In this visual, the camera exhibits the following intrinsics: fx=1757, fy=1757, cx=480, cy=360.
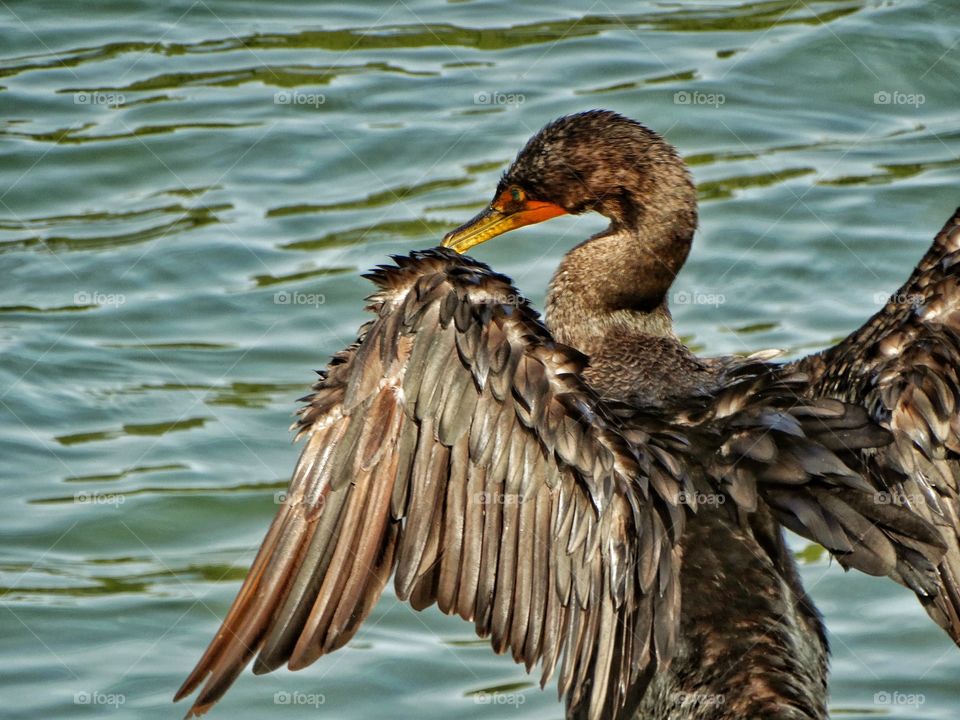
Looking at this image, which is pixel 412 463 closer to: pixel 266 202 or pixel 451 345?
pixel 451 345

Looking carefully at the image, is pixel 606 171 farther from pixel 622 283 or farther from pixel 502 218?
pixel 502 218

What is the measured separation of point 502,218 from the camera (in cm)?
625

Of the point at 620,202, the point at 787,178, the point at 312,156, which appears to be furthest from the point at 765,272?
the point at 620,202

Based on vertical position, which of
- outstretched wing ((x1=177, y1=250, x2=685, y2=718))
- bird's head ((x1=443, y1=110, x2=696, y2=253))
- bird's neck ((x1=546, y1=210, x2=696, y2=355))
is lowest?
outstretched wing ((x1=177, y1=250, x2=685, y2=718))

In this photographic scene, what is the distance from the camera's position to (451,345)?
4496mm

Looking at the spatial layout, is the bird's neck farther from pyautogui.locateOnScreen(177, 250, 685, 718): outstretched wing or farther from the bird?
pyautogui.locateOnScreen(177, 250, 685, 718): outstretched wing

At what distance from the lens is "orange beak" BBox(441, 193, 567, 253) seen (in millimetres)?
6145

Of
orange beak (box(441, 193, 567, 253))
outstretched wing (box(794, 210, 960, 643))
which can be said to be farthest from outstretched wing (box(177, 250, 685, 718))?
orange beak (box(441, 193, 567, 253))

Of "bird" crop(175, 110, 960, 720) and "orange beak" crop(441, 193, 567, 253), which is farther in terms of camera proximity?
"orange beak" crop(441, 193, 567, 253)

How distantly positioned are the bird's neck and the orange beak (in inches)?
Result: 12.9

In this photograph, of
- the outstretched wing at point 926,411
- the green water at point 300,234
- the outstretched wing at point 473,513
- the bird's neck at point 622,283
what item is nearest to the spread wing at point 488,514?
the outstretched wing at point 473,513

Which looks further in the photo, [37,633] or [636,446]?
[37,633]

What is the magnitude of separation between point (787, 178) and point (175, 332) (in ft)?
11.7

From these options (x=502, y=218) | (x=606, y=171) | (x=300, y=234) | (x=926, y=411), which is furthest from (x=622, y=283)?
(x=300, y=234)
